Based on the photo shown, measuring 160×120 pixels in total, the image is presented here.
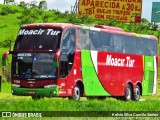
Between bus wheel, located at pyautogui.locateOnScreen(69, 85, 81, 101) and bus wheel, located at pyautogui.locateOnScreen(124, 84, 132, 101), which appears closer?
bus wheel, located at pyautogui.locateOnScreen(69, 85, 81, 101)

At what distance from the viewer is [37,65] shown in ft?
87.3

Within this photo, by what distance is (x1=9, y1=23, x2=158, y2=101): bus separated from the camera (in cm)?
2662

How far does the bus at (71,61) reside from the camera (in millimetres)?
26625

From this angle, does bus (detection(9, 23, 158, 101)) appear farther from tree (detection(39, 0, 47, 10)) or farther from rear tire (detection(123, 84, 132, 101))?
tree (detection(39, 0, 47, 10))

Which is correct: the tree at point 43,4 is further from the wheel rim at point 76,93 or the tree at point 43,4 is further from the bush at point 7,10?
the wheel rim at point 76,93

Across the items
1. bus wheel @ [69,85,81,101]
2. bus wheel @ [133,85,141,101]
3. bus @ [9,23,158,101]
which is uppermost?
bus @ [9,23,158,101]

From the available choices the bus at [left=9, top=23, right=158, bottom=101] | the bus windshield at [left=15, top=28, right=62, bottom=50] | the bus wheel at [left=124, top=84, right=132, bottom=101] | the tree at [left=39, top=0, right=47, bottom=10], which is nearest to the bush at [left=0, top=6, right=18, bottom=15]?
the tree at [left=39, top=0, right=47, bottom=10]

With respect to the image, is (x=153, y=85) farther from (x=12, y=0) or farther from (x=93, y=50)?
(x=12, y=0)

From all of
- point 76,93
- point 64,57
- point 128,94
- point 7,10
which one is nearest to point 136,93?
point 128,94

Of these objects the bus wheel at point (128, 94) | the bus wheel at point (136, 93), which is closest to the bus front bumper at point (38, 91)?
the bus wheel at point (128, 94)

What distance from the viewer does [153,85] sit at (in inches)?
1441

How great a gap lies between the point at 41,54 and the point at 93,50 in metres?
3.65

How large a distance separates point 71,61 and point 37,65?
1.68 m

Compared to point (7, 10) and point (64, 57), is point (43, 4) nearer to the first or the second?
point (7, 10)
